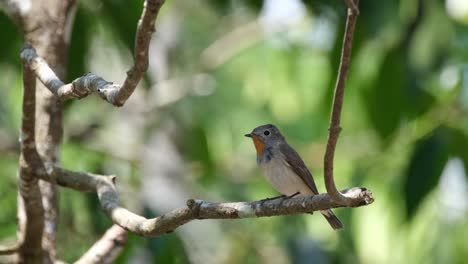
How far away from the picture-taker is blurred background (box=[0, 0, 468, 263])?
6031 mm

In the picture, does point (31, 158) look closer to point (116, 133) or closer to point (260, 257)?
point (260, 257)

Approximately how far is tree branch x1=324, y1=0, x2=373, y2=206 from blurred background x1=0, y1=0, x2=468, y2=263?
2.91 metres

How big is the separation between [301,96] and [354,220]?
5.64 ft

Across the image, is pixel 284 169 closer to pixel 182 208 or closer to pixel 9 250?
pixel 9 250

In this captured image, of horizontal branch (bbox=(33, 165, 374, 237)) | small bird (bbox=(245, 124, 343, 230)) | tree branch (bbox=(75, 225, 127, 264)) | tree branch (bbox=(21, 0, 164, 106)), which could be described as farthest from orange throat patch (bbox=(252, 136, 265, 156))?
tree branch (bbox=(21, 0, 164, 106))

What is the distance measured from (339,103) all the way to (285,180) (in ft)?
8.80

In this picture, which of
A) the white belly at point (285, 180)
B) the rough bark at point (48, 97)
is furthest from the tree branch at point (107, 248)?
the white belly at point (285, 180)

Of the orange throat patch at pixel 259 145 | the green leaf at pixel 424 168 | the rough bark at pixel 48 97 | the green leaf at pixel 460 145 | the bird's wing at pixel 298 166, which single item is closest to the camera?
the rough bark at pixel 48 97

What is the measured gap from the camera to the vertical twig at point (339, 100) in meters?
2.59

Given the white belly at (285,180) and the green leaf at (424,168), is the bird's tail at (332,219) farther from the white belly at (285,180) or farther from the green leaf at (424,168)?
the green leaf at (424,168)

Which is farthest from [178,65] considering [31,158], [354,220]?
[31,158]

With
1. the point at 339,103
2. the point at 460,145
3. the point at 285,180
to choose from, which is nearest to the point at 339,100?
the point at 339,103

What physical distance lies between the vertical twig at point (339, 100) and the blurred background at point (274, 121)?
→ 2939 mm

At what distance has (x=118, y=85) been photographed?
319 cm
